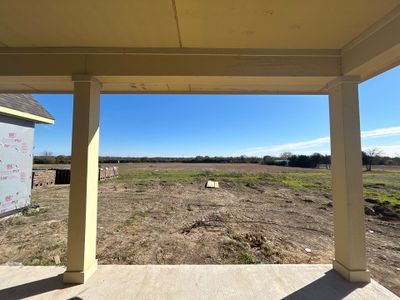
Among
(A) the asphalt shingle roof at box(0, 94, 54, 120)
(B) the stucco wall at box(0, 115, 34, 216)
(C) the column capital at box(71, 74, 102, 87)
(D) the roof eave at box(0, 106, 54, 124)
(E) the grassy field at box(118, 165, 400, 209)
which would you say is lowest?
(E) the grassy field at box(118, 165, 400, 209)

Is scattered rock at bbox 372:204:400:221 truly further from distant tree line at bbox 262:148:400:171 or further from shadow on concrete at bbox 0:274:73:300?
distant tree line at bbox 262:148:400:171

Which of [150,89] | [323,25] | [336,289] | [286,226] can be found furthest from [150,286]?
[286,226]

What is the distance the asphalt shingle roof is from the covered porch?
3.63m

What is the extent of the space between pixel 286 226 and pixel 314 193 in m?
5.73

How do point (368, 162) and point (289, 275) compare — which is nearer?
point (289, 275)

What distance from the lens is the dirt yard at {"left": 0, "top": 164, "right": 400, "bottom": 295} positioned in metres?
4.22

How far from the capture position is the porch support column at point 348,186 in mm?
2918

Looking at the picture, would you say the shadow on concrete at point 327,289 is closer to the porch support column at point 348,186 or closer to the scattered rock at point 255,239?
the porch support column at point 348,186

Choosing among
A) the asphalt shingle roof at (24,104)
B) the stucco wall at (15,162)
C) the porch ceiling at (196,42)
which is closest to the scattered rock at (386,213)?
the porch ceiling at (196,42)

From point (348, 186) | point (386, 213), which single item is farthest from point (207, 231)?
point (386, 213)

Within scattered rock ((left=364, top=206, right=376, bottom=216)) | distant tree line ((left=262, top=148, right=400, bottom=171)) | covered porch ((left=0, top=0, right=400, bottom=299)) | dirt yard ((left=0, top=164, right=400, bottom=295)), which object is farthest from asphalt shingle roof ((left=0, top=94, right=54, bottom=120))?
distant tree line ((left=262, top=148, right=400, bottom=171))

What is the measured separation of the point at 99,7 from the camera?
2.15m

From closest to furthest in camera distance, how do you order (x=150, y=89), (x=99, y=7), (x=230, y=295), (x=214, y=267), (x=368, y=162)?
(x=99, y=7) < (x=230, y=295) < (x=214, y=267) < (x=150, y=89) < (x=368, y=162)

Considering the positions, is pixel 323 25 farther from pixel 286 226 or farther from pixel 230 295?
pixel 286 226
